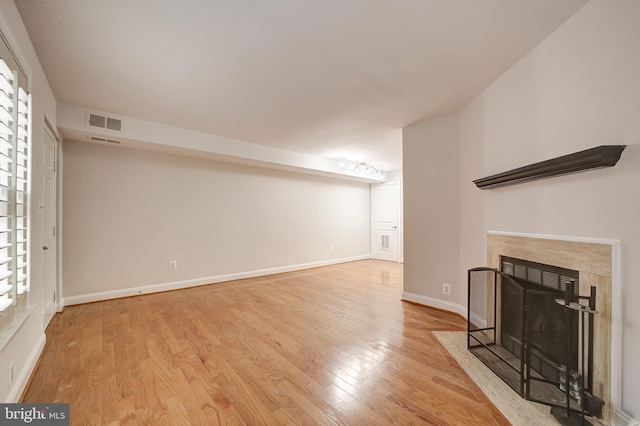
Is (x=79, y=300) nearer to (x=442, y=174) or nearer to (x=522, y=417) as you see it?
(x=522, y=417)

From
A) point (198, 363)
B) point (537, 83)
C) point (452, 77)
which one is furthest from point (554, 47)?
point (198, 363)

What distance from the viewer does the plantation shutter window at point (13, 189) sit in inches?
55.8

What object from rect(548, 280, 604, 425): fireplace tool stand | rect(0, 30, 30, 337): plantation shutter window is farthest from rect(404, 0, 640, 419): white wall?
rect(0, 30, 30, 337): plantation shutter window

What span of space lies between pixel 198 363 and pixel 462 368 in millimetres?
2088

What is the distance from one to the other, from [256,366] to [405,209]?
8.67 ft

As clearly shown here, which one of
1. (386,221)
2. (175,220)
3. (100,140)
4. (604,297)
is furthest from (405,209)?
(100,140)

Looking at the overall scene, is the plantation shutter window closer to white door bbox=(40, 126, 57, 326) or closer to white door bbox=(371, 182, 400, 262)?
white door bbox=(40, 126, 57, 326)

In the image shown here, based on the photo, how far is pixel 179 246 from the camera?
4176mm

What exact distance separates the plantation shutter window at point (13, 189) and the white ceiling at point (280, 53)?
0.51m

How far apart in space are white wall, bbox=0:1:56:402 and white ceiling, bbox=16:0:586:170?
14cm

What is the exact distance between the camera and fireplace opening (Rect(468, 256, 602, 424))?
146 centimetres

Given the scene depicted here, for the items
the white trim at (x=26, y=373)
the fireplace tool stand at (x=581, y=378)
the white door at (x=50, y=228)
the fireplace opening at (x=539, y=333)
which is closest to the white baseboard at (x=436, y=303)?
the fireplace opening at (x=539, y=333)
